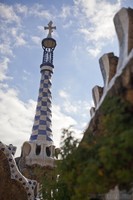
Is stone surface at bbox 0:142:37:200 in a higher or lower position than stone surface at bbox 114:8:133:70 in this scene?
lower

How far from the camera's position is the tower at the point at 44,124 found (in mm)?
17172

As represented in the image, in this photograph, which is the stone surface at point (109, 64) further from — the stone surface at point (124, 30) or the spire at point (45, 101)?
the spire at point (45, 101)

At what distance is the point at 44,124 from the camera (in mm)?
19203

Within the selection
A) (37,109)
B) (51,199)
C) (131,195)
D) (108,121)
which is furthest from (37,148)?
(108,121)

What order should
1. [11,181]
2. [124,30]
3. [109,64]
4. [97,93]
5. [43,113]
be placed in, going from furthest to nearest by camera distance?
[43,113] < [11,181] < [97,93] < [109,64] < [124,30]

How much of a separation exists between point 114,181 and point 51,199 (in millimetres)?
6292

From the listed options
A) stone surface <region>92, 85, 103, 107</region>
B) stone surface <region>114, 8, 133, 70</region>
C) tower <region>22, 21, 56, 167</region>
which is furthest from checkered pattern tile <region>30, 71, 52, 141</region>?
stone surface <region>114, 8, 133, 70</region>

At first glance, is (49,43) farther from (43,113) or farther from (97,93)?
(97,93)

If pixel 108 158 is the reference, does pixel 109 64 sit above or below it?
above

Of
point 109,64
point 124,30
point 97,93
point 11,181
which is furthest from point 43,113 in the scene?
point 124,30

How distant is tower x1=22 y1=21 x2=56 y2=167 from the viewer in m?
17.2

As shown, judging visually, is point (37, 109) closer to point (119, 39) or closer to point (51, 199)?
point (51, 199)

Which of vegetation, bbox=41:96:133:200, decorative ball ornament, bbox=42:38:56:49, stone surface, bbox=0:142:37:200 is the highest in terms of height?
decorative ball ornament, bbox=42:38:56:49

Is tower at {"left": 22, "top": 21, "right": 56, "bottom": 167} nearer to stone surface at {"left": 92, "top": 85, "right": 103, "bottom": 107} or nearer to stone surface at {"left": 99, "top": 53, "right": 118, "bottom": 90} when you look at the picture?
stone surface at {"left": 92, "top": 85, "right": 103, "bottom": 107}
